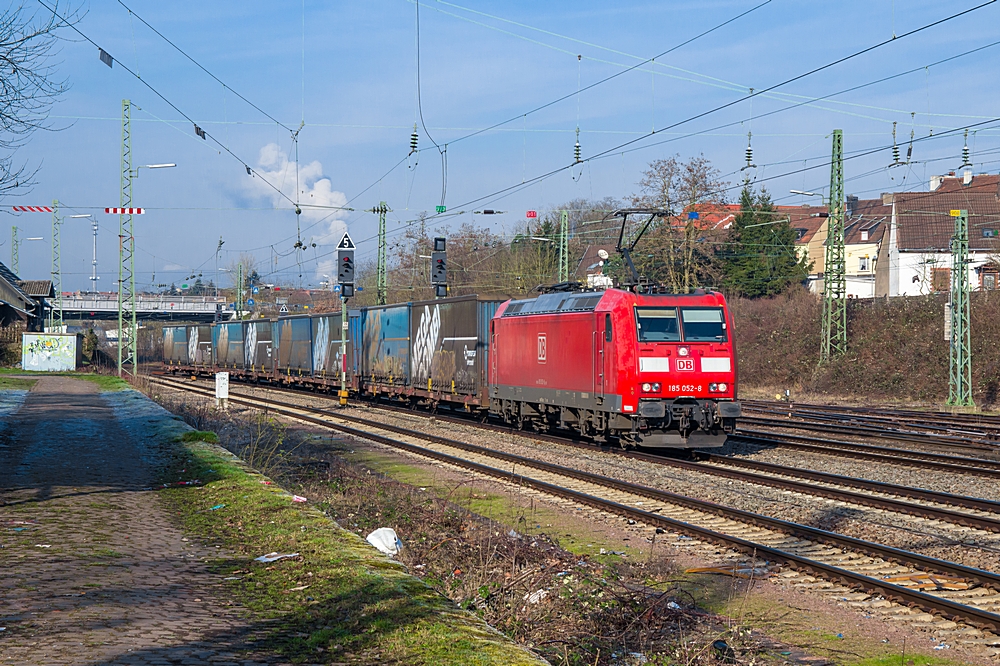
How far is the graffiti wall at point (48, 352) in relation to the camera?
51.7 m

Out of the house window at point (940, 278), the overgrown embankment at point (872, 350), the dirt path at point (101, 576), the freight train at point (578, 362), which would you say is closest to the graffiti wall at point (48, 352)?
the freight train at point (578, 362)

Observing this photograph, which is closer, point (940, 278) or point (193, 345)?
point (940, 278)

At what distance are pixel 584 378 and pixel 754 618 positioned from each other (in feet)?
36.1

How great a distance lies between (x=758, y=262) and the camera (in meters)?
57.1

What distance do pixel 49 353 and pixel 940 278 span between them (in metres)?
47.7

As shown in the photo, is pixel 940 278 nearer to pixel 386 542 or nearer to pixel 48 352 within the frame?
pixel 386 542

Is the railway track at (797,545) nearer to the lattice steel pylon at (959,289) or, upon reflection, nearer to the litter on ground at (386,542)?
the litter on ground at (386,542)

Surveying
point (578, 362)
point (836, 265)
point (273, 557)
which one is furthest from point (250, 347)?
point (273, 557)

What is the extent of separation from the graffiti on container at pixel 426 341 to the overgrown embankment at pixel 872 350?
13.1m

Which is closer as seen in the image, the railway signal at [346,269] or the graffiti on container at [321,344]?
the railway signal at [346,269]

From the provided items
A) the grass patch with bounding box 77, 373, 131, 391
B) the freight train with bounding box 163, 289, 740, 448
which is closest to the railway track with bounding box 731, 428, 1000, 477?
the freight train with bounding box 163, 289, 740, 448

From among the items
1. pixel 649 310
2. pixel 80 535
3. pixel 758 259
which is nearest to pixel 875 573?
pixel 80 535

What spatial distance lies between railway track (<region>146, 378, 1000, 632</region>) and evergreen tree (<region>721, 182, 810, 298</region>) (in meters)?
41.0

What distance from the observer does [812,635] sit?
7246 mm
